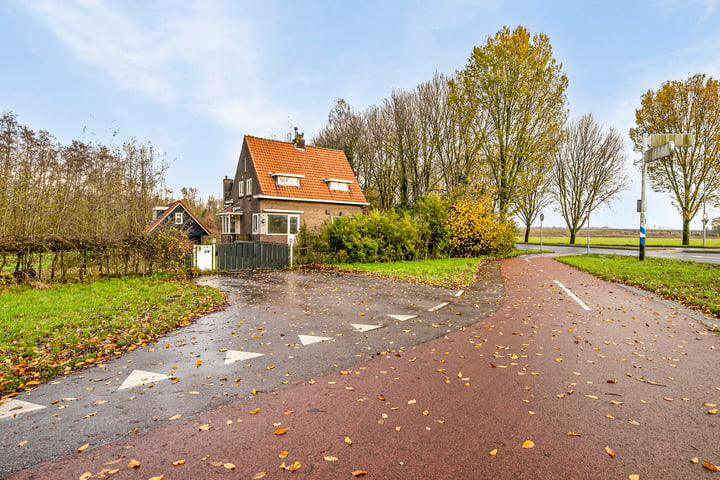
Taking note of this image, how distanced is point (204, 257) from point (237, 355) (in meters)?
10.9

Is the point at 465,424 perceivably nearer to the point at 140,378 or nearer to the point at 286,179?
the point at 140,378

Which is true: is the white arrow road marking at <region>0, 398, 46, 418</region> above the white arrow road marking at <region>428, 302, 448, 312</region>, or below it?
below

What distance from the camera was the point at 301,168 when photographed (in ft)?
98.7

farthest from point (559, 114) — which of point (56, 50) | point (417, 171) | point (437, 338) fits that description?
point (56, 50)

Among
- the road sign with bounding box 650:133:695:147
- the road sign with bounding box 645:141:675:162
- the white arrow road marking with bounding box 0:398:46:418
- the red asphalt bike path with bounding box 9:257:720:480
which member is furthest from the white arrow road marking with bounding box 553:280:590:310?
the road sign with bounding box 650:133:695:147

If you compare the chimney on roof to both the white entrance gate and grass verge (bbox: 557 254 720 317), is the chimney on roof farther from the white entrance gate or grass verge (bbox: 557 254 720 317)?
grass verge (bbox: 557 254 720 317)

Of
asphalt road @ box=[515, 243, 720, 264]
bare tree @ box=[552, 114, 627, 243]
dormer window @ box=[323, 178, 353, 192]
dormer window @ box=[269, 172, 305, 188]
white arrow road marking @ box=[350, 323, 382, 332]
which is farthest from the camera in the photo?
bare tree @ box=[552, 114, 627, 243]

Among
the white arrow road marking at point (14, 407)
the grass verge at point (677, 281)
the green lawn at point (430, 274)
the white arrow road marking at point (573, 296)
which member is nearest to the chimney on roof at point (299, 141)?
the green lawn at point (430, 274)

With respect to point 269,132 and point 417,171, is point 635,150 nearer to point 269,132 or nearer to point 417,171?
point 417,171

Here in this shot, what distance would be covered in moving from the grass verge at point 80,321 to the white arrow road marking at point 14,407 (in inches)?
14.3

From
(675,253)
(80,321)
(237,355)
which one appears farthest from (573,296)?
(675,253)

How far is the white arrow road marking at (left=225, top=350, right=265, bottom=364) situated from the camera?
192 inches

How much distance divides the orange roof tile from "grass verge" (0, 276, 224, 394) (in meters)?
18.3

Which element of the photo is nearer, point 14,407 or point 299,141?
point 14,407
